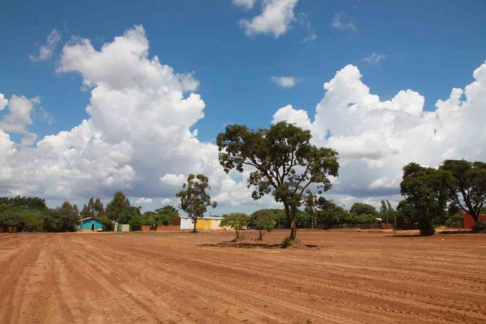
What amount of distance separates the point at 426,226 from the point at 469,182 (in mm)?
15360

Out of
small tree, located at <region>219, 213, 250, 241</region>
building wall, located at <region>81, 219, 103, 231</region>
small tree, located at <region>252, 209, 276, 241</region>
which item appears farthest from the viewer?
building wall, located at <region>81, 219, 103, 231</region>

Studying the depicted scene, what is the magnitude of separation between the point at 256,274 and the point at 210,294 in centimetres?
445

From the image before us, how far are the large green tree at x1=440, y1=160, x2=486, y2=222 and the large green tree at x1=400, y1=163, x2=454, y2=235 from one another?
1002 cm

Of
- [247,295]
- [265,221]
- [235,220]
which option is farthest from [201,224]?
[247,295]

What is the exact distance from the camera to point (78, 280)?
41.9ft

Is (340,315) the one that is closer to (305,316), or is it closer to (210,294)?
(305,316)

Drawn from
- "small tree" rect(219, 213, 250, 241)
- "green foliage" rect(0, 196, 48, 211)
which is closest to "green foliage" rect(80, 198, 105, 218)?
"green foliage" rect(0, 196, 48, 211)

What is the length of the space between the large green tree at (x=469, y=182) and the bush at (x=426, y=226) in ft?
35.6

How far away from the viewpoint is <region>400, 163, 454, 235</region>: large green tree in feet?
150

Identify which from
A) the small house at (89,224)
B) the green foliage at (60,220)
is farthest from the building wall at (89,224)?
the green foliage at (60,220)

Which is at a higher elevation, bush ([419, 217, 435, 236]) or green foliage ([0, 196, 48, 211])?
green foliage ([0, 196, 48, 211])

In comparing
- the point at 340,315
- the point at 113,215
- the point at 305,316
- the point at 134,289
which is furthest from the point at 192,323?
the point at 113,215

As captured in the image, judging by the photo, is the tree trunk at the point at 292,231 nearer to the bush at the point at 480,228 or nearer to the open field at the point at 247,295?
the open field at the point at 247,295

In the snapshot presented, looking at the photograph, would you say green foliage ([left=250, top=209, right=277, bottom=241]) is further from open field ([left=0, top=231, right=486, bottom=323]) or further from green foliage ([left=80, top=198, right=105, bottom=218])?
green foliage ([left=80, top=198, right=105, bottom=218])
